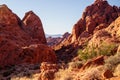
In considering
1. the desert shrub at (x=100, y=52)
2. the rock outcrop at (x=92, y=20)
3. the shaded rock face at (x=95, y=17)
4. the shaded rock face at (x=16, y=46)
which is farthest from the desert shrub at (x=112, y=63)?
the shaded rock face at (x=95, y=17)

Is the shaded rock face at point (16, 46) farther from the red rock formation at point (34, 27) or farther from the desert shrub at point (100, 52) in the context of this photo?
the desert shrub at point (100, 52)

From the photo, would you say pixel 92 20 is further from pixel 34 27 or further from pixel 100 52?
pixel 100 52

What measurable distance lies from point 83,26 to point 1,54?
36630 mm

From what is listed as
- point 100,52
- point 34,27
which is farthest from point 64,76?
point 34,27

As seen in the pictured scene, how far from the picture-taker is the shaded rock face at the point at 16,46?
43.3 m

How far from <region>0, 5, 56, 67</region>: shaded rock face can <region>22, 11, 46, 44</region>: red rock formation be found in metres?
0.23

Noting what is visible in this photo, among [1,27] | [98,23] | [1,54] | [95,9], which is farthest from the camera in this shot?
[95,9]

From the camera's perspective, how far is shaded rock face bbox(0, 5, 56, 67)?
43312 millimetres

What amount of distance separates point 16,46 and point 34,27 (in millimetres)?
21299

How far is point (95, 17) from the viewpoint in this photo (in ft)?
240

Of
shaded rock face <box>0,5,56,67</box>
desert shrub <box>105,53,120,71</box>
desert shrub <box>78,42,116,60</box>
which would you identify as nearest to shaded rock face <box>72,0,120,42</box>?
shaded rock face <box>0,5,56,67</box>

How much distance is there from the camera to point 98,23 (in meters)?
71.9

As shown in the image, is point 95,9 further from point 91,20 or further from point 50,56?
point 50,56

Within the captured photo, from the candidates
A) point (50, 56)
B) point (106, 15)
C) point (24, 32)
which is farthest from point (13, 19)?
point (106, 15)
